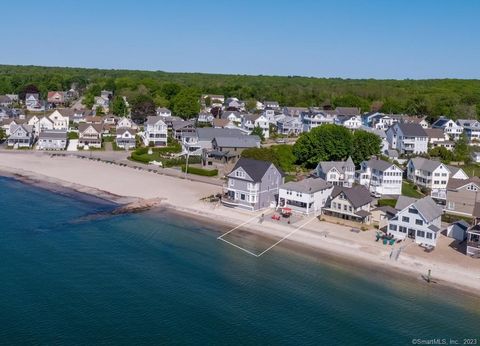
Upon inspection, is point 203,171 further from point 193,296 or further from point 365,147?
point 193,296

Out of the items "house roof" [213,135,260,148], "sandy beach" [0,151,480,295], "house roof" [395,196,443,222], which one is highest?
"house roof" [213,135,260,148]

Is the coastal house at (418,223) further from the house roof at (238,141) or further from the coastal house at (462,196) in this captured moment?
the house roof at (238,141)

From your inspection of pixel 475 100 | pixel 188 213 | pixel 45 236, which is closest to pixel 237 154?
pixel 188 213

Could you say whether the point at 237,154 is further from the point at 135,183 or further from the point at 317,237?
the point at 317,237

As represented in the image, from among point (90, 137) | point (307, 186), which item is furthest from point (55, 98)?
point (307, 186)

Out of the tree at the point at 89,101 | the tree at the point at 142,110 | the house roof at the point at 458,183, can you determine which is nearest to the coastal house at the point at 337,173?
the house roof at the point at 458,183

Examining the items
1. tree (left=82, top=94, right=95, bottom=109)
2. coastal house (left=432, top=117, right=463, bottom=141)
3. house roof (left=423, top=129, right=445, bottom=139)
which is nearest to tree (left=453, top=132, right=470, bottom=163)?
house roof (left=423, top=129, right=445, bottom=139)

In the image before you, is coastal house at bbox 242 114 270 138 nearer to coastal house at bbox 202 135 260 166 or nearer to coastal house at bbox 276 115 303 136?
coastal house at bbox 276 115 303 136
